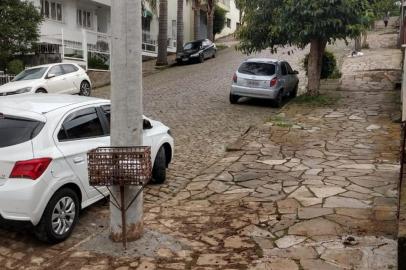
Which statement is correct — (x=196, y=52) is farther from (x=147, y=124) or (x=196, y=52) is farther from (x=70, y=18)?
(x=147, y=124)

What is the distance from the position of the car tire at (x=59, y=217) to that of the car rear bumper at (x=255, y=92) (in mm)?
11258

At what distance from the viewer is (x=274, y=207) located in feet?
23.8

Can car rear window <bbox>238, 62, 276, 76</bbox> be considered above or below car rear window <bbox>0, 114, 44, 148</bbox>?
above

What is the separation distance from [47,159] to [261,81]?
11806mm

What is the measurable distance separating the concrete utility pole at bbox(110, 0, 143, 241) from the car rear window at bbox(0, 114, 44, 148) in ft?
3.03

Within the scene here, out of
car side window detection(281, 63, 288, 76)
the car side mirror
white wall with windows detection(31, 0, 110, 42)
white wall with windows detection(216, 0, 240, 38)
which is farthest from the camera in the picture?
white wall with windows detection(216, 0, 240, 38)

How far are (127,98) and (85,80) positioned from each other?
1360 centimetres

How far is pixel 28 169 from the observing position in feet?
18.0

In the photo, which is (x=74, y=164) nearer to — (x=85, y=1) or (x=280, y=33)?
(x=280, y=33)

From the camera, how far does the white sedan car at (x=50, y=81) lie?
53.0 ft

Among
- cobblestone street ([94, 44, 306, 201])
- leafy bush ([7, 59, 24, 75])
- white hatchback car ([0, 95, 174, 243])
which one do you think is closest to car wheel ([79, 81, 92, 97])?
cobblestone street ([94, 44, 306, 201])

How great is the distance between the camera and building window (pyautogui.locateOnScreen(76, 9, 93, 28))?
3059 centimetres

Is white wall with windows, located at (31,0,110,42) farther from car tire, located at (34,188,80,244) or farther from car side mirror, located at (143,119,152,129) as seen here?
car tire, located at (34,188,80,244)

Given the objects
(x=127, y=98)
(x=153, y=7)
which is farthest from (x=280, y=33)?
(x=153, y=7)
